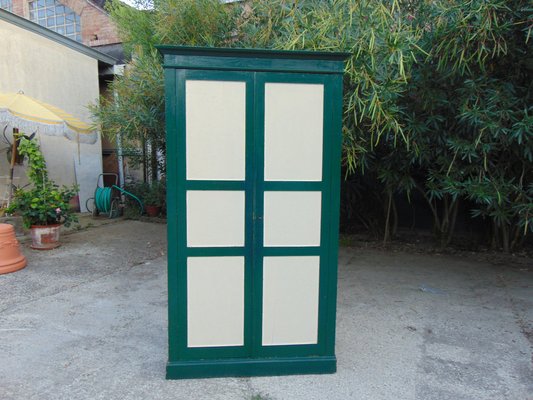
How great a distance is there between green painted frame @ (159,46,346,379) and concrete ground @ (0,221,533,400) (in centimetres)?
13

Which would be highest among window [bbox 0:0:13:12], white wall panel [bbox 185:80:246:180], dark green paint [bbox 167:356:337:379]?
window [bbox 0:0:13:12]

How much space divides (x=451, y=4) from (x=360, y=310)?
312cm

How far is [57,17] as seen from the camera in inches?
486

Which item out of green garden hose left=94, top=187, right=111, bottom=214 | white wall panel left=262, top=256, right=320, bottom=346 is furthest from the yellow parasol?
white wall panel left=262, top=256, right=320, bottom=346

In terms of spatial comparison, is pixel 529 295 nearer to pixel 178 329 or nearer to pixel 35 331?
pixel 178 329

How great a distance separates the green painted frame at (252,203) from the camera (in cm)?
252

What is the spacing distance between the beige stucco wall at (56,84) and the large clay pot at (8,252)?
356cm

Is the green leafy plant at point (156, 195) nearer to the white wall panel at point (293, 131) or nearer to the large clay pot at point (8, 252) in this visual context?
the large clay pot at point (8, 252)

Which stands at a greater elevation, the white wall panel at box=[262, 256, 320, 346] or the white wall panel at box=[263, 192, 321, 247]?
the white wall panel at box=[263, 192, 321, 247]

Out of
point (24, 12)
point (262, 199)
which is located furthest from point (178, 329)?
point (24, 12)

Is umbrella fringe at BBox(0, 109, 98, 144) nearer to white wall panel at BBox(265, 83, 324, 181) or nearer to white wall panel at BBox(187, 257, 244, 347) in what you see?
white wall panel at BBox(187, 257, 244, 347)

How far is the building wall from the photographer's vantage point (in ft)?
36.8

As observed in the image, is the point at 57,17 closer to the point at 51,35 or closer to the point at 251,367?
the point at 51,35

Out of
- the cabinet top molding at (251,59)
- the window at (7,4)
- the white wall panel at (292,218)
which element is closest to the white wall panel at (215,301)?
the white wall panel at (292,218)
